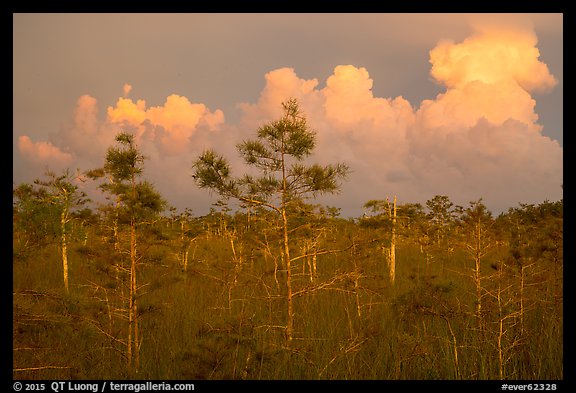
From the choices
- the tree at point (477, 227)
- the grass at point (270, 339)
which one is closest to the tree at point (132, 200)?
the grass at point (270, 339)

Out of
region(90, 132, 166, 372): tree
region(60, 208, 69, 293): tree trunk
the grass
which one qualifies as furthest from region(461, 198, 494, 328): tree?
region(60, 208, 69, 293): tree trunk

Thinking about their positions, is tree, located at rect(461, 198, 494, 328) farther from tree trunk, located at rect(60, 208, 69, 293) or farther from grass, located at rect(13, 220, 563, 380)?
tree trunk, located at rect(60, 208, 69, 293)

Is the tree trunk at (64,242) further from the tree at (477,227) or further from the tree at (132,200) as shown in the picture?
the tree at (477,227)

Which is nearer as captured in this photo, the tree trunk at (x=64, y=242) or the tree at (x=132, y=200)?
the tree at (x=132, y=200)

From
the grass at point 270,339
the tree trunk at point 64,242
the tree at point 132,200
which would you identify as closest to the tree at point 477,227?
the grass at point 270,339

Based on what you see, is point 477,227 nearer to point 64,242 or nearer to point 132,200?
point 132,200

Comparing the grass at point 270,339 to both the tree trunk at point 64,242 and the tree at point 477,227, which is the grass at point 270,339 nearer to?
the tree at point 477,227

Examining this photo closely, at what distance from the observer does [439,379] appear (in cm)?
642

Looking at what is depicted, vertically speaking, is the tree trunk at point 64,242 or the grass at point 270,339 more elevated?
the tree trunk at point 64,242

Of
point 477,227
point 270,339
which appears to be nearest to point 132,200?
point 270,339

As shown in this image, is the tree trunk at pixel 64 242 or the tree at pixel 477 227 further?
the tree trunk at pixel 64 242
